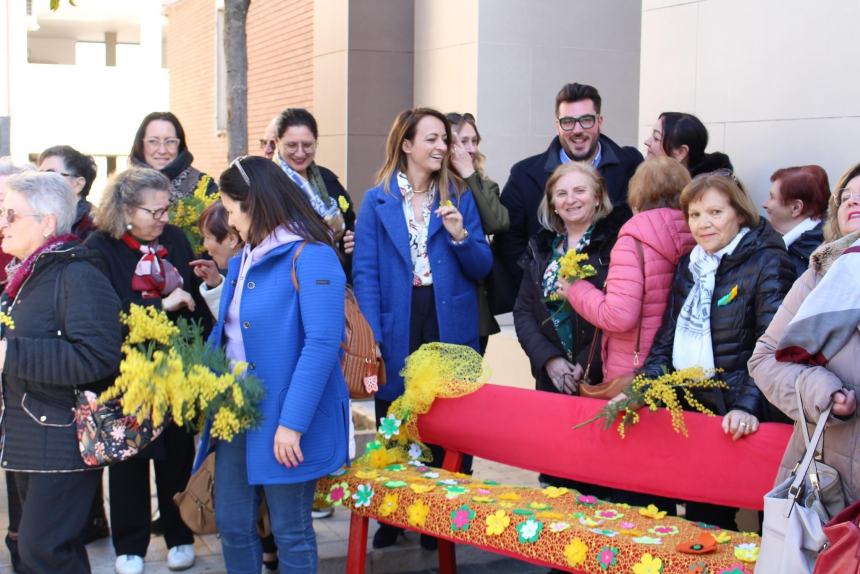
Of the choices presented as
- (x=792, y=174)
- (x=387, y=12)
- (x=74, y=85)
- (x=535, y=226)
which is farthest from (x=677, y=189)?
(x=74, y=85)

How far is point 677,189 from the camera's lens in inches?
192

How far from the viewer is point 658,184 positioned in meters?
4.86

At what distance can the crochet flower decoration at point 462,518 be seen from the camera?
4328 mm

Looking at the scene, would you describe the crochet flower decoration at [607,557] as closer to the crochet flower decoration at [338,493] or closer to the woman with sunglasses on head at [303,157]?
the crochet flower decoration at [338,493]

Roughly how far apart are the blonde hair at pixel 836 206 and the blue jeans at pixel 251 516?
84.6 inches

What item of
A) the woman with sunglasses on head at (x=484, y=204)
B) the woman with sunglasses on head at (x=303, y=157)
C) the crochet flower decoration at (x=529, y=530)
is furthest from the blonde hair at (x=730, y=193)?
the woman with sunglasses on head at (x=303, y=157)

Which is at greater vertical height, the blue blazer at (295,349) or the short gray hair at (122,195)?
the short gray hair at (122,195)

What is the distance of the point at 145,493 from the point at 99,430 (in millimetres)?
1086

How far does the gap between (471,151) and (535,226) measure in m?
0.61

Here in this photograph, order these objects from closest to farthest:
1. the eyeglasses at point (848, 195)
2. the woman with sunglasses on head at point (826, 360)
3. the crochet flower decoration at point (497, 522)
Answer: the woman with sunglasses on head at point (826, 360) < the eyeglasses at point (848, 195) < the crochet flower decoration at point (497, 522)

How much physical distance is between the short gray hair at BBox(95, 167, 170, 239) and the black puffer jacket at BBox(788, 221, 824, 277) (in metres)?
2.81

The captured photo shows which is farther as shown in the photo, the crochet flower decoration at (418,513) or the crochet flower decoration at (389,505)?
the crochet flower decoration at (389,505)

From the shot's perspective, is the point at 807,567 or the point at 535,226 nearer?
the point at 807,567

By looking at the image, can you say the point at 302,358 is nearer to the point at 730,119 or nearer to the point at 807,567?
the point at 807,567
